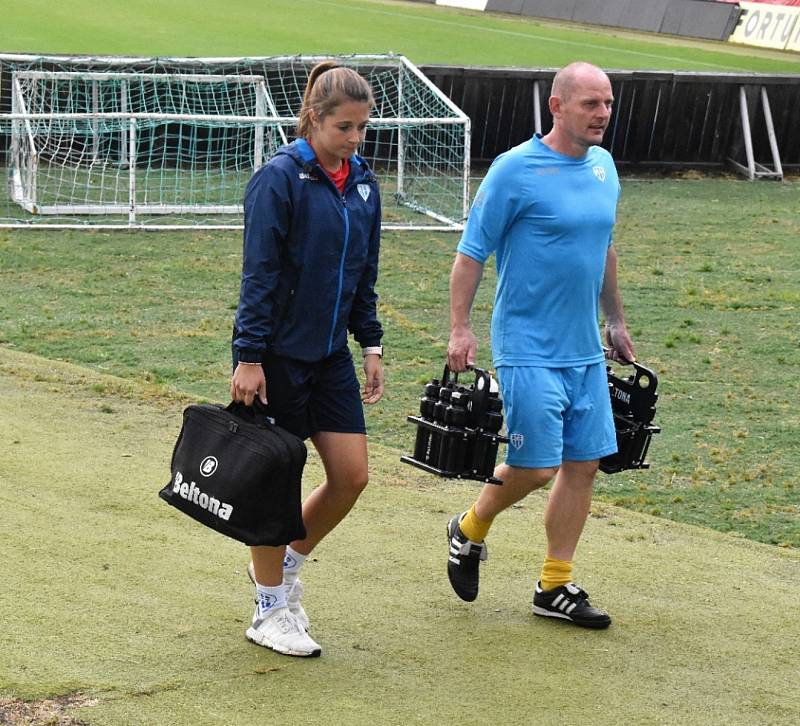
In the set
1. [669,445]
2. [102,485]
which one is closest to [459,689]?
[102,485]

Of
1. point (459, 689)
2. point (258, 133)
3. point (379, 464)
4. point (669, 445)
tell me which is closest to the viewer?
point (459, 689)

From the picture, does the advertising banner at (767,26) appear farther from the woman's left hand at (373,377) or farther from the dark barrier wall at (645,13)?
the woman's left hand at (373,377)

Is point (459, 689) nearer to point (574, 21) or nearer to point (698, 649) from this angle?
point (698, 649)

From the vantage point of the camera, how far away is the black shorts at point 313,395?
14.4 ft

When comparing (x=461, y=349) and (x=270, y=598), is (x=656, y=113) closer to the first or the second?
(x=461, y=349)

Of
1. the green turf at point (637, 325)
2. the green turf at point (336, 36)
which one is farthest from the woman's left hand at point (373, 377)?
the green turf at point (336, 36)

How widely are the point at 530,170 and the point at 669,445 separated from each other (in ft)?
11.0

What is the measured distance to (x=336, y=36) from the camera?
1024 inches

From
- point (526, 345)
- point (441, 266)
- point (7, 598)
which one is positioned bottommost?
point (441, 266)

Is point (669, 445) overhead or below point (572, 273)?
below

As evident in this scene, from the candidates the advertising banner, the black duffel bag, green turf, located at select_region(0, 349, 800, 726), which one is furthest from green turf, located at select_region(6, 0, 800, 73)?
the black duffel bag

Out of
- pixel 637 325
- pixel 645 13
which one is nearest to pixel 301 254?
pixel 637 325

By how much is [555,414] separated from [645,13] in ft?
93.7

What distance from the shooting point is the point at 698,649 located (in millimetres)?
4805
